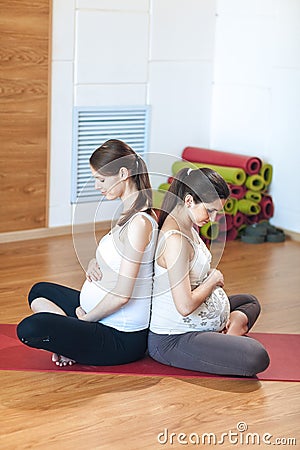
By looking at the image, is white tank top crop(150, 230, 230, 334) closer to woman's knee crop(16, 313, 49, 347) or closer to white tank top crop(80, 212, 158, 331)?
white tank top crop(80, 212, 158, 331)

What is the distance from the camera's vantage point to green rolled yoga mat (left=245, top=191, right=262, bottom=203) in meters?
4.90

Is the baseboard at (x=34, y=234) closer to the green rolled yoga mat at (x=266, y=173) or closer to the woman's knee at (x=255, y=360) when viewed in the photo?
the green rolled yoga mat at (x=266, y=173)

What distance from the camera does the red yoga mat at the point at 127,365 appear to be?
2.90 meters

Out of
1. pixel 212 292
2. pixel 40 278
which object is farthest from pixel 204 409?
pixel 40 278

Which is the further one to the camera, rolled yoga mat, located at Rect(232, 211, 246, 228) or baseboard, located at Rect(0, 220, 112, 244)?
rolled yoga mat, located at Rect(232, 211, 246, 228)

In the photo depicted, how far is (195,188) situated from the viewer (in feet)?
9.05

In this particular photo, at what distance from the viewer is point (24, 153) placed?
179 inches

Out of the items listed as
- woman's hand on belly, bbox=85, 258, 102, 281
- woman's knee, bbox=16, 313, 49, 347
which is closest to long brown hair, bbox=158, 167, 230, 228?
woman's hand on belly, bbox=85, 258, 102, 281

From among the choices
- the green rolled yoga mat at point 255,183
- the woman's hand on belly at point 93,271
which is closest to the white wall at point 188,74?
the green rolled yoga mat at point 255,183

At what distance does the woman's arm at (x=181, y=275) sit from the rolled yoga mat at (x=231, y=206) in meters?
2.00

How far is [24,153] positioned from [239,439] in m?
2.48

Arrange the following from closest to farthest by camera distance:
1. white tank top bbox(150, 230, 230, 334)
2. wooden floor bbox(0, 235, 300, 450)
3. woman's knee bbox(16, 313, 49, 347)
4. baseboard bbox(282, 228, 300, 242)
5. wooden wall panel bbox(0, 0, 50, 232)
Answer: wooden floor bbox(0, 235, 300, 450), woman's knee bbox(16, 313, 49, 347), white tank top bbox(150, 230, 230, 334), wooden wall panel bbox(0, 0, 50, 232), baseboard bbox(282, 228, 300, 242)

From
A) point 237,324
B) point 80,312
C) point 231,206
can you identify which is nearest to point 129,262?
point 80,312

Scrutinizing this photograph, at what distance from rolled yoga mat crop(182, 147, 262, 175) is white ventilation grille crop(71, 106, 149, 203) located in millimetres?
327
